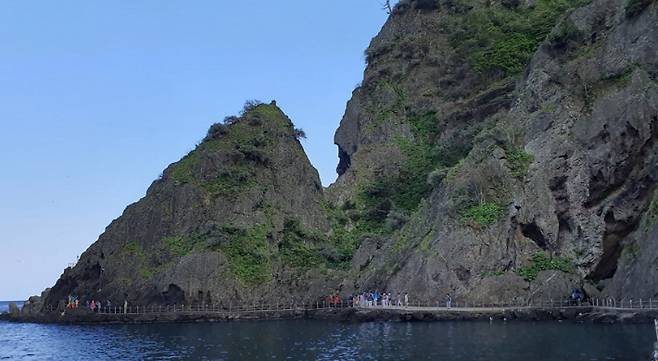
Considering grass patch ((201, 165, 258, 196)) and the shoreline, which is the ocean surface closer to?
the shoreline

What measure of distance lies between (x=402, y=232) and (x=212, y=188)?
28632mm

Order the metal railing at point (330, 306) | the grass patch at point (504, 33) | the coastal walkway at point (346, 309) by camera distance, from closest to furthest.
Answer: the coastal walkway at point (346, 309), the metal railing at point (330, 306), the grass patch at point (504, 33)

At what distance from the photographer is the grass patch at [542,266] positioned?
65.6 m

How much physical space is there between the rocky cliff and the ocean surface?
9.23 metres

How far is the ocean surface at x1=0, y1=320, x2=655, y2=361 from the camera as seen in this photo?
40844mm

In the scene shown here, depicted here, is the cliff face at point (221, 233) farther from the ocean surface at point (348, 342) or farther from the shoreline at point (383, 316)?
the ocean surface at point (348, 342)

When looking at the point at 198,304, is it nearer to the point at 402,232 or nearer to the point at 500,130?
the point at 402,232

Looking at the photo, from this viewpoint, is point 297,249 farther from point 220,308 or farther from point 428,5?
point 428,5

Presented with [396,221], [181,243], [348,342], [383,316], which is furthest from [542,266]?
[181,243]

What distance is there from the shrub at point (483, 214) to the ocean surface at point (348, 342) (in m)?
12.0

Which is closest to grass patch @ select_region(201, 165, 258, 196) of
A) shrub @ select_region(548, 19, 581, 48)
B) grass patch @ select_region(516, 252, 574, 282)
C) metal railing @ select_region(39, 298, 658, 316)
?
metal railing @ select_region(39, 298, 658, 316)

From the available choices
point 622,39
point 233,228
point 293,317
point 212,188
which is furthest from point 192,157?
point 622,39

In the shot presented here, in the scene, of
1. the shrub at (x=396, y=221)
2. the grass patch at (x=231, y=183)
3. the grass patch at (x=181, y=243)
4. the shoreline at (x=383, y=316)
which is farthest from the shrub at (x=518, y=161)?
the grass patch at (x=181, y=243)

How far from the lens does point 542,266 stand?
66.1m
